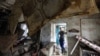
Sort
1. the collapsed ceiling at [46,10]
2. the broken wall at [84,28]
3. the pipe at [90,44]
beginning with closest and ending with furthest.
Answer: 1. the collapsed ceiling at [46,10]
2. the pipe at [90,44]
3. the broken wall at [84,28]

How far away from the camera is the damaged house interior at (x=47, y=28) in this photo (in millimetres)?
590

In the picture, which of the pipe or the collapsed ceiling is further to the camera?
the pipe

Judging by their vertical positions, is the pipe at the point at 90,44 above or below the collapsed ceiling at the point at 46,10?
below

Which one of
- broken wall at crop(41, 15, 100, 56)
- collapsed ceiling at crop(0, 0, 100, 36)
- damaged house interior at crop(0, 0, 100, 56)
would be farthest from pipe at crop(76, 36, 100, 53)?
collapsed ceiling at crop(0, 0, 100, 36)

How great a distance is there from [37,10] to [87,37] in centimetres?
213

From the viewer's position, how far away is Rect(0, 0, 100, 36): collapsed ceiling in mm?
570

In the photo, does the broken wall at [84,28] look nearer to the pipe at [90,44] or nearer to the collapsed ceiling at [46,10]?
the pipe at [90,44]

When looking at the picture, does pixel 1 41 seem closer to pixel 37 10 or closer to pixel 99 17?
pixel 37 10

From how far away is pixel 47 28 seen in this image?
Answer: 9.65 feet

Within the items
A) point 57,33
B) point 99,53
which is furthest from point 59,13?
point 57,33

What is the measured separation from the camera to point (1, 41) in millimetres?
831

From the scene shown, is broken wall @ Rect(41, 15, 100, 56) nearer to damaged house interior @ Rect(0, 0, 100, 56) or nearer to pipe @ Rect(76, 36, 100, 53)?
damaged house interior @ Rect(0, 0, 100, 56)

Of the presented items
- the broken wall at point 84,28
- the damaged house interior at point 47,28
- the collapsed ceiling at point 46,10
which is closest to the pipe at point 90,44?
the damaged house interior at point 47,28

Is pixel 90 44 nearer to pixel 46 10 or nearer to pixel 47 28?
pixel 47 28
